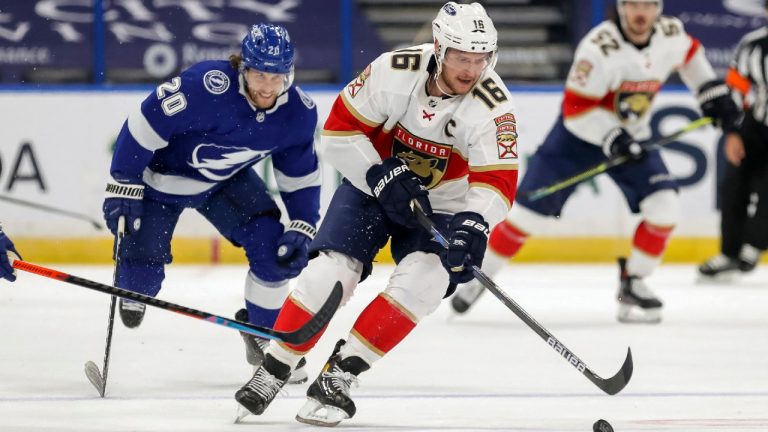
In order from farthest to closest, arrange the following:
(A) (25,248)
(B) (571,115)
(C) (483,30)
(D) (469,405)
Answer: (A) (25,248)
(B) (571,115)
(D) (469,405)
(C) (483,30)

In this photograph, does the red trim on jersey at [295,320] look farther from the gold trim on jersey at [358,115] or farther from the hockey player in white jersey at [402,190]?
the gold trim on jersey at [358,115]

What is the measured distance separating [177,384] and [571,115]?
7.52 ft

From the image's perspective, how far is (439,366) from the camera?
15.0 ft

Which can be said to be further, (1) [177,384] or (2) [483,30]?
(1) [177,384]

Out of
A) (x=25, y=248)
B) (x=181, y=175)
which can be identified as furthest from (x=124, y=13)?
(x=181, y=175)

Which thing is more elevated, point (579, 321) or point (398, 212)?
point (398, 212)

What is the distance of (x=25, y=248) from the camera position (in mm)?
7312

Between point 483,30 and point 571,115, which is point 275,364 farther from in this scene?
point 571,115

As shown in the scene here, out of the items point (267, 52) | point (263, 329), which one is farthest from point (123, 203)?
point (263, 329)

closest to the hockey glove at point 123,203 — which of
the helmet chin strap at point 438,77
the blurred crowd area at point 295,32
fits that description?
the helmet chin strap at point 438,77

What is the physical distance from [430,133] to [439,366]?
122 cm

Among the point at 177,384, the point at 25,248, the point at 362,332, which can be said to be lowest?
the point at 25,248

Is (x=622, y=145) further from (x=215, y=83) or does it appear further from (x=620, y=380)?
(x=620, y=380)

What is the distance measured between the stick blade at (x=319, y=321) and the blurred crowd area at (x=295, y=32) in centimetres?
438
